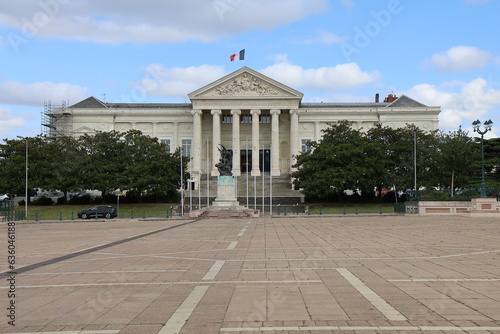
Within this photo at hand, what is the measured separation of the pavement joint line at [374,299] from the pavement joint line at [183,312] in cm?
308

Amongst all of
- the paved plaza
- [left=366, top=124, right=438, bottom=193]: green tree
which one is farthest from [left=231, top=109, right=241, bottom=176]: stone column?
the paved plaza

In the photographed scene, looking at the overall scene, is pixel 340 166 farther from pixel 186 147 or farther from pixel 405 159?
pixel 186 147

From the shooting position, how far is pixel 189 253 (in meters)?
18.0

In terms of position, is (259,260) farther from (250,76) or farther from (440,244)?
(250,76)

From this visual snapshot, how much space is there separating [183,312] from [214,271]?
4.71m

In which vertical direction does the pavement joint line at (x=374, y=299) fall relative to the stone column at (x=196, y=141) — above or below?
below

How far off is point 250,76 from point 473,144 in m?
41.9

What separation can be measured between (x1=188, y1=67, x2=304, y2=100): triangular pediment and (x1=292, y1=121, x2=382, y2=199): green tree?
25090mm

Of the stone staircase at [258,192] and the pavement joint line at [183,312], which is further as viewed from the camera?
the stone staircase at [258,192]

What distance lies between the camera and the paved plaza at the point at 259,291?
784cm

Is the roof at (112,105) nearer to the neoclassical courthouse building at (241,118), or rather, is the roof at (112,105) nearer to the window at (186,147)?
the neoclassical courthouse building at (241,118)

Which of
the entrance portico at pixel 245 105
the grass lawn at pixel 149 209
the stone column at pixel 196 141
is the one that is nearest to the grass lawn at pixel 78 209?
the grass lawn at pixel 149 209

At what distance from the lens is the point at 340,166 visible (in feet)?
228

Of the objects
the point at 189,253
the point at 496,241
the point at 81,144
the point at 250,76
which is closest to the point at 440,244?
the point at 496,241
